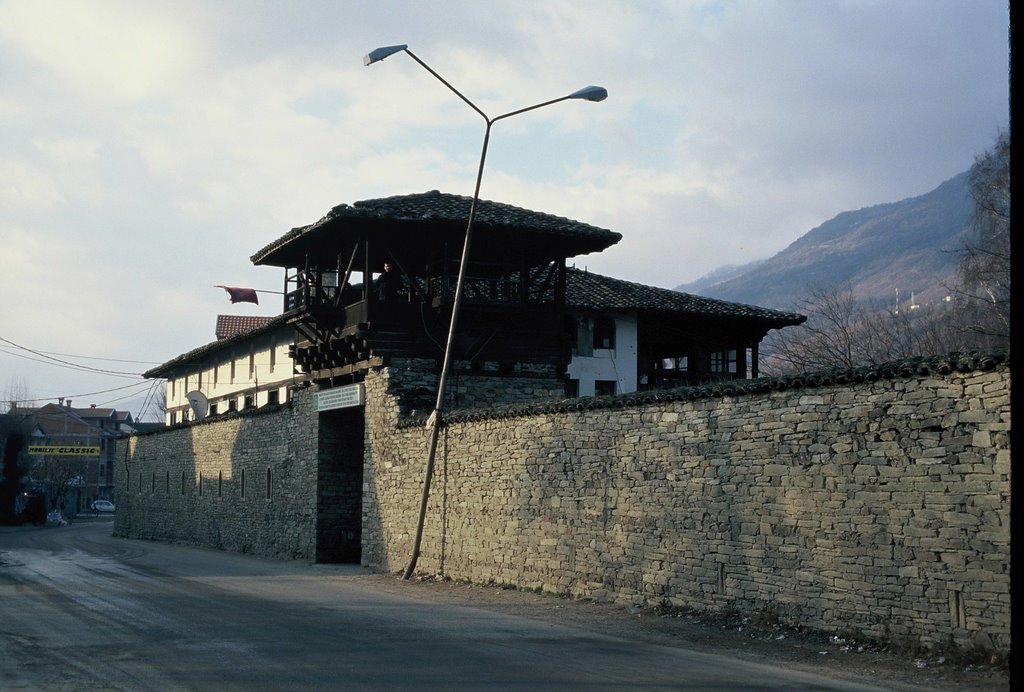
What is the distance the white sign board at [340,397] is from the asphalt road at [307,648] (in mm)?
7029

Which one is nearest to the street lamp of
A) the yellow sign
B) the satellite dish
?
the satellite dish

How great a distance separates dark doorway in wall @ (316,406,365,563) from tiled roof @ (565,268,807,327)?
13.0m

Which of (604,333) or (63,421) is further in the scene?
(63,421)

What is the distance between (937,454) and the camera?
12.1 m

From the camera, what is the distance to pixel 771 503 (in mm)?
14375

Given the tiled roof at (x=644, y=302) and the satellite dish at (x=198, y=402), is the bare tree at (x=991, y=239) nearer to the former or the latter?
the tiled roof at (x=644, y=302)

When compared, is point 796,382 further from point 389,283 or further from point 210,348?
point 210,348

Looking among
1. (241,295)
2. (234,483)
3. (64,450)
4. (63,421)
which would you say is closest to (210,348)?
(241,295)

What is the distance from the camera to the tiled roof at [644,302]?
4128 cm

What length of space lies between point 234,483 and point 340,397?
10246mm

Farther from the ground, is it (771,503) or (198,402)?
(198,402)

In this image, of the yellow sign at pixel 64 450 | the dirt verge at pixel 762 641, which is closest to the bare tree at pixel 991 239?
the dirt verge at pixel 762 641

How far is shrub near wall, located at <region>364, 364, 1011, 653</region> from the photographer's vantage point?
11680 millimetres

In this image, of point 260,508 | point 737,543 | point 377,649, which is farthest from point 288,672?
point 260,508
